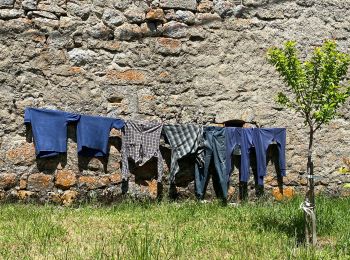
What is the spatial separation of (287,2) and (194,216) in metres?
3.02

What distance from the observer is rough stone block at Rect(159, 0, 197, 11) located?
550 cm

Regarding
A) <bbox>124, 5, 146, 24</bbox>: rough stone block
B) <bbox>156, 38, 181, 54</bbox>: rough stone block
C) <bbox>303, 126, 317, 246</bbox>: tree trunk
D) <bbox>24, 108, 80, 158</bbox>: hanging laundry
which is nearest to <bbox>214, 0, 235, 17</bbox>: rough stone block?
<bbox>156, 38, 181, 54</bbox>: rough stone block

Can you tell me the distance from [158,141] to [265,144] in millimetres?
1294

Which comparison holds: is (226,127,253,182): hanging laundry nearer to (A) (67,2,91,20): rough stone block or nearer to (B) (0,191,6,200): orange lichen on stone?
(A) (67,2,91,20): rough stone block

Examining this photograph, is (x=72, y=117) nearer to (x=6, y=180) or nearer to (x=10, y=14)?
(x=6, y=180)

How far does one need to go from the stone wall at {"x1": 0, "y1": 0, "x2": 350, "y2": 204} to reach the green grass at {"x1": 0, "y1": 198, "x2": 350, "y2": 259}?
0.40 m

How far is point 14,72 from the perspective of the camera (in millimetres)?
5035

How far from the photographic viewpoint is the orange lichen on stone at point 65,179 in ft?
16.6

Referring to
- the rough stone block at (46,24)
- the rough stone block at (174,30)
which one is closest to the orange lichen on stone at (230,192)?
the rough stone block at (174,30)

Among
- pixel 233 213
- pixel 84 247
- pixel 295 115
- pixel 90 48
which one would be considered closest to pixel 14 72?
pixel 90 48

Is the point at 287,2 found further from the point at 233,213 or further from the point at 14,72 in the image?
the point at 14,72

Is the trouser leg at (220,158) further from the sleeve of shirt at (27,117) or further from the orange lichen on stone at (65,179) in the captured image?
the sleeve of shirt at (27,117)

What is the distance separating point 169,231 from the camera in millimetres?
3984

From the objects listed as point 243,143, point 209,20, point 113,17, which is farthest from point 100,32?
point 243,143
